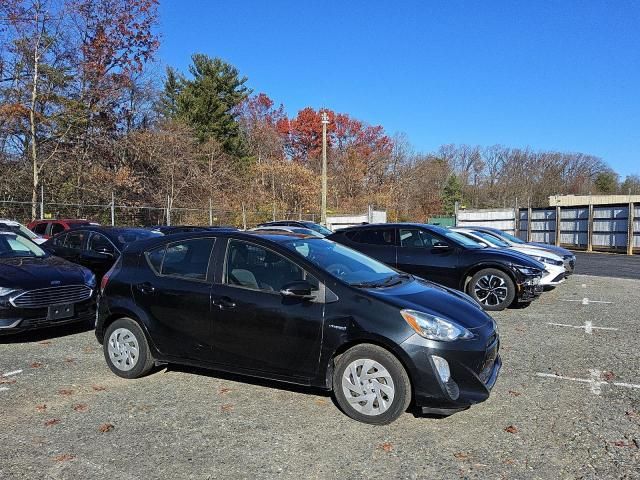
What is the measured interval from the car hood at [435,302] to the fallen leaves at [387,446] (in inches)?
40.7

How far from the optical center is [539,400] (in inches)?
187

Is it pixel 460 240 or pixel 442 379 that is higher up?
pixel 460 240

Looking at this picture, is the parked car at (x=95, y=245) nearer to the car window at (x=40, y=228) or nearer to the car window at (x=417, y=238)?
the car window at (x=417, y=238)

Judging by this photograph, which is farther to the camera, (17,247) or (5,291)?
(17,247)

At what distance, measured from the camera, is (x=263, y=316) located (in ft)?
15.0

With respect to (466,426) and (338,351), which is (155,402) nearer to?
(338,351)

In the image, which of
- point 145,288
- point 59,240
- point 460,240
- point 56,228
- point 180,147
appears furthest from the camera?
point 180,147

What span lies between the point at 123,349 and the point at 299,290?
87.2 inches

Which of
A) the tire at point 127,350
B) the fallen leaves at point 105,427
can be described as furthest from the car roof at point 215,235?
the fallen leaves at point 105,427

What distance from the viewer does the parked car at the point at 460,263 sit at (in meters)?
8.95

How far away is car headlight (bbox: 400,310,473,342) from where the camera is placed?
4.08 m

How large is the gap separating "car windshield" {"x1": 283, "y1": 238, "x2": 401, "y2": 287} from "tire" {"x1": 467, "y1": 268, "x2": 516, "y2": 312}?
418 cm

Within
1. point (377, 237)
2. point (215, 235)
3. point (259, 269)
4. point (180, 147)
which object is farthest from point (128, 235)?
point (180, 147)

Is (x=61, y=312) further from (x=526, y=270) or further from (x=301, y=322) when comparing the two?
(x=526, y=270)
